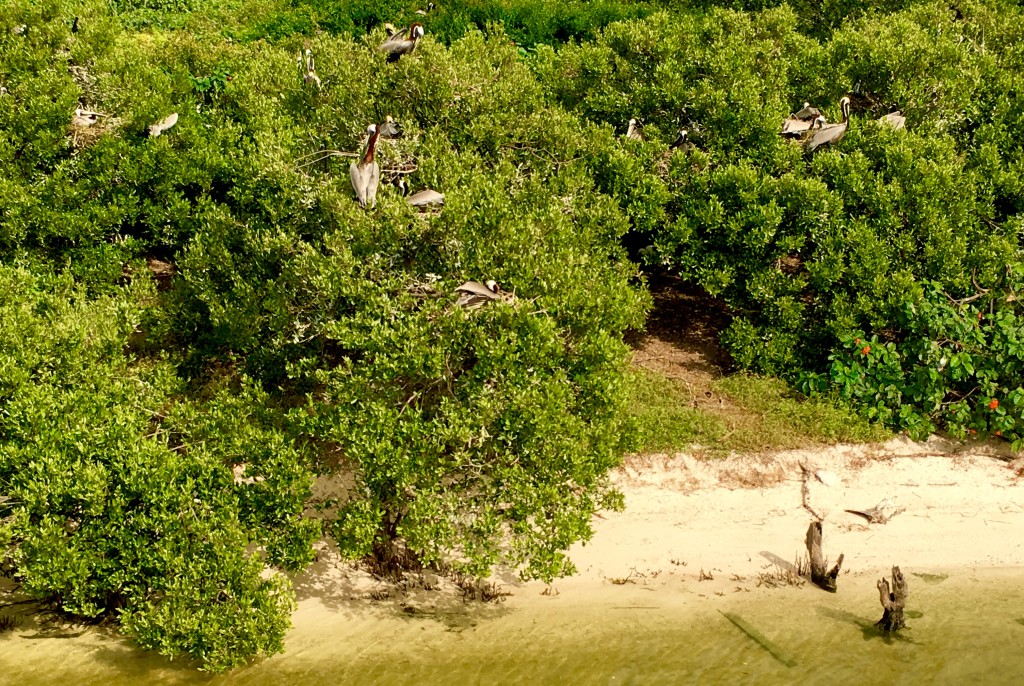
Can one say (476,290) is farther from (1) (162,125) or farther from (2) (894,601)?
(1) (162,125)

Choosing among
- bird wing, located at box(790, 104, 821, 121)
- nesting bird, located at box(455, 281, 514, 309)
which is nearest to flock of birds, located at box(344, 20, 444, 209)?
nesting bird, located at box(455, 281, 514, 309)

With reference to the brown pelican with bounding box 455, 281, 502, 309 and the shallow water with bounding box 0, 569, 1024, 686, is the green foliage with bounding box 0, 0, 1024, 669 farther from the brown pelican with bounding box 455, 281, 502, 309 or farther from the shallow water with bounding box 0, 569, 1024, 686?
the shallow water with bounding box 0, 569, 1024, 686

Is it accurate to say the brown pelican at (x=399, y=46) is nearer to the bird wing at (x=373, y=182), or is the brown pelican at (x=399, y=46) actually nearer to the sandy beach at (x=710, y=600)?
the bird wing at (x=373, y=182)

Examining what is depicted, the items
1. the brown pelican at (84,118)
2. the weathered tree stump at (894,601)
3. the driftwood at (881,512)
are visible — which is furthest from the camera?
the brown pelican at (84,118)

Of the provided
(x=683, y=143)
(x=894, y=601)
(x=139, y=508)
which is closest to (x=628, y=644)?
(x=894, y=601)

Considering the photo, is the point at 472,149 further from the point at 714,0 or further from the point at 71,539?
the point at 714,0

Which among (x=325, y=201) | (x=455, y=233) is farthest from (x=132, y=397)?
(x=455, y=233)

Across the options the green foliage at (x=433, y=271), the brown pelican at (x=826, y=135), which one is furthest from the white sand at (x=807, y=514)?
the brown pelican at (x=826, y=135)
